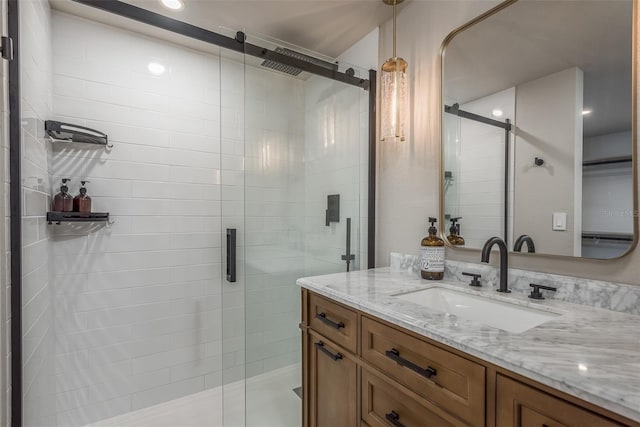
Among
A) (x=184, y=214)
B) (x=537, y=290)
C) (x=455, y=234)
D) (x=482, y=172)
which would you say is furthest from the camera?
(x=184, y=214)

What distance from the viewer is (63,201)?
5.78ft

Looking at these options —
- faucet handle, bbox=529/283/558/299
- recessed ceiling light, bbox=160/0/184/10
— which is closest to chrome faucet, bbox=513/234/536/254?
faucet handle, bbox=529/283/558/299

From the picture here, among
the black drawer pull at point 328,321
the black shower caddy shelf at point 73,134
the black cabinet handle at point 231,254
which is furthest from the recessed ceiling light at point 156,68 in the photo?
the black drawer pull at point 328,321

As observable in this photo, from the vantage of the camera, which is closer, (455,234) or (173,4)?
(455,234)

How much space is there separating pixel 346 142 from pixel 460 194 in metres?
0.78

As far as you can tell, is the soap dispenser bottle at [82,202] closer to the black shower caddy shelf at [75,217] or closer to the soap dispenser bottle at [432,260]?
the black shower caddy shelf at [75,217]

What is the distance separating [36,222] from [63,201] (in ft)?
1.02

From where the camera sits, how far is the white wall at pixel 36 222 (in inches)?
50.6

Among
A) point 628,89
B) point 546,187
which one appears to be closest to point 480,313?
point 546,187

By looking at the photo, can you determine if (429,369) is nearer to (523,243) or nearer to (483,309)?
(483,309)

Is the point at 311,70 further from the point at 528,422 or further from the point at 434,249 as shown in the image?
the point at 528,422

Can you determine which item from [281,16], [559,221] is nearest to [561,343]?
[559,221]

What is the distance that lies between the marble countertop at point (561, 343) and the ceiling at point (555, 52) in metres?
0.64

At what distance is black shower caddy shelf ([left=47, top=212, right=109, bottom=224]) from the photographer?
1716 mm
